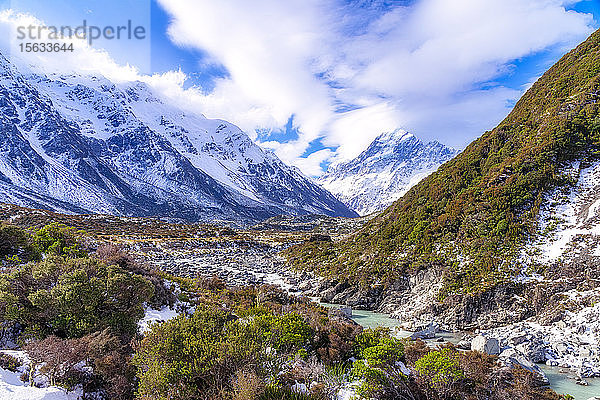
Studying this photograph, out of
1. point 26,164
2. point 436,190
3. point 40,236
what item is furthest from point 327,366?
point 26,164

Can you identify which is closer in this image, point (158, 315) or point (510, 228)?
point (158, 315)

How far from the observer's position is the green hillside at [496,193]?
26.1m

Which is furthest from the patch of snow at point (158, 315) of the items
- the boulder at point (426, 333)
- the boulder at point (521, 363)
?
the boulder at point (521, 363)

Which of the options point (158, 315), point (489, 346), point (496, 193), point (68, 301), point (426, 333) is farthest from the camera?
point (496, 193)

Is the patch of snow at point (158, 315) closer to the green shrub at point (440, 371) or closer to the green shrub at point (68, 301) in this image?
the green shrub at point (68, 301)

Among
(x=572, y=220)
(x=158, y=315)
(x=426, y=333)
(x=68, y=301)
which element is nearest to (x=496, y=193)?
(x=572, y=220)

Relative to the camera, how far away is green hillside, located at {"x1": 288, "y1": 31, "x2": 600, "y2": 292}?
26094mm

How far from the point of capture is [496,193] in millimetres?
28484

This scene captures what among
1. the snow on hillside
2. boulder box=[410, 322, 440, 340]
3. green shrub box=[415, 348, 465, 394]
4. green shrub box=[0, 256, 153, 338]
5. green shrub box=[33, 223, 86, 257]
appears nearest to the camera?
green shrub box=[415, 348, 465, 394]

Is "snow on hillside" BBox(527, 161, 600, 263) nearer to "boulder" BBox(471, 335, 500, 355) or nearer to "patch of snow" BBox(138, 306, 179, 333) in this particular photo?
"boulder" BBox(471, 335, 500, 355)

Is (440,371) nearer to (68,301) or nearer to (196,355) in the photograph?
(196,355)

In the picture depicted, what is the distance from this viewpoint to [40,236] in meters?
25.0

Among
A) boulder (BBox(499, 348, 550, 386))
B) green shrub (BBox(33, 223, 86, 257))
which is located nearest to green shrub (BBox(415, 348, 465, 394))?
boulder (BBox(499, 348, 550, 386))

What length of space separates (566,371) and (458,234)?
543 inches
